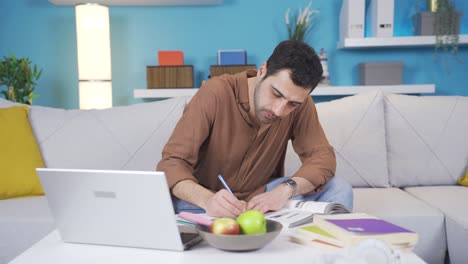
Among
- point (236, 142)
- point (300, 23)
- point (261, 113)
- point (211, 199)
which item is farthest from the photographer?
point (300, 23)

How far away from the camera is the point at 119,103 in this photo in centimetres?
327

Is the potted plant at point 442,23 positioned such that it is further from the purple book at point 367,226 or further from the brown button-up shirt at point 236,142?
the purple book at point 367,226

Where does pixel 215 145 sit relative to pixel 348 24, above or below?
below

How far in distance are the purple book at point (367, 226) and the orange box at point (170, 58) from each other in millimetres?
2116

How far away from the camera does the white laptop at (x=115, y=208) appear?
92 centimetres

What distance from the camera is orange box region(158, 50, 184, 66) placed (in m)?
3.04

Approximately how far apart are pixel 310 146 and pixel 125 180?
0.96 metres

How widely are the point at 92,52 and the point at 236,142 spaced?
1568 millimetres

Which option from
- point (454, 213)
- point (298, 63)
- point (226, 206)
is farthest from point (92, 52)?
point (454, 213)

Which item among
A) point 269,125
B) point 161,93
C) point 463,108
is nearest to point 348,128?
point 463,108

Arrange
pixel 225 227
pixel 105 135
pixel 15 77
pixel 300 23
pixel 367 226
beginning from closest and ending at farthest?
pixel 225 227 < pixel 367 226 < pixel 105 135 < pixel 15 77 < pixel 300 23

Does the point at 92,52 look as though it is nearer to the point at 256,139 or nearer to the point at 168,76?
the point at 168,76

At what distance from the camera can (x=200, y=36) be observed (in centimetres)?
322

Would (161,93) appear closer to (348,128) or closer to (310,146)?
(348,128)
